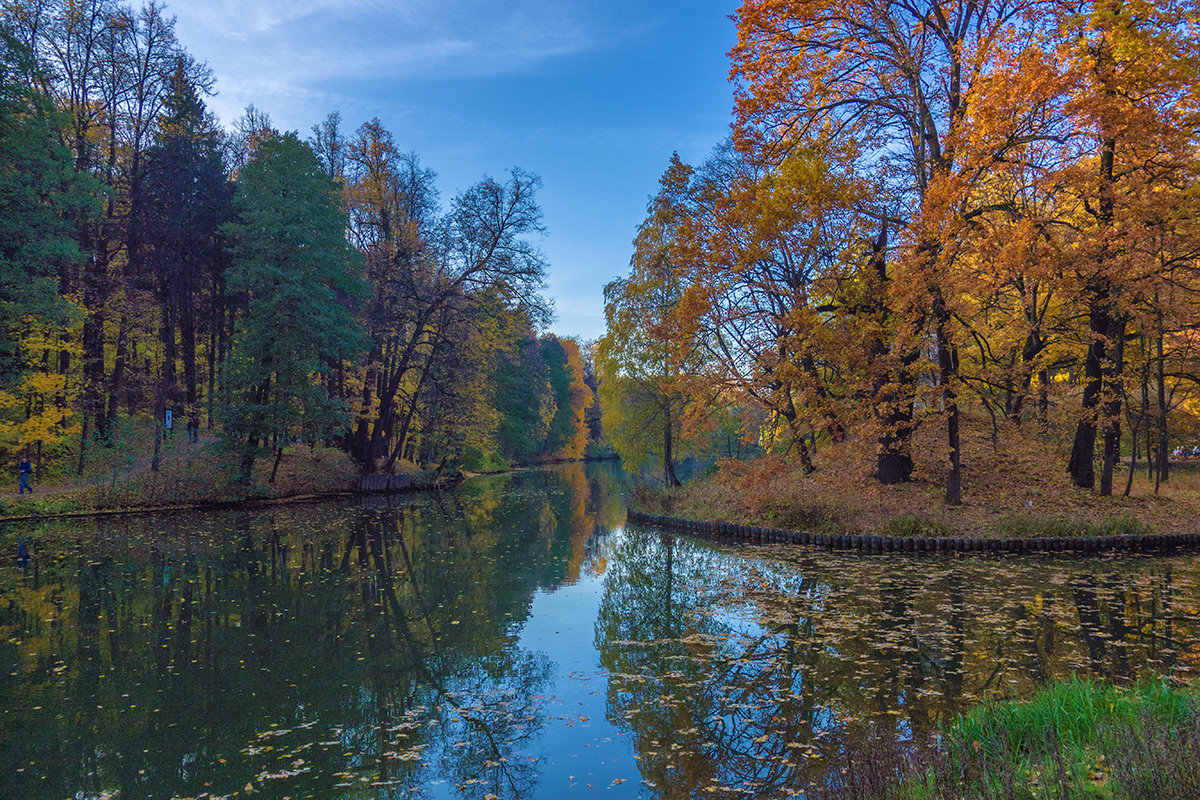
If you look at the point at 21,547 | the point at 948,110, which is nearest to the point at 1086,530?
the point at 948,110

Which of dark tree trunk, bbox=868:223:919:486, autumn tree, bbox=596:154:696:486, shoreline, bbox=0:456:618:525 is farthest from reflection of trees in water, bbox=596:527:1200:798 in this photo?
shoreline, bbox=0:456:618:525

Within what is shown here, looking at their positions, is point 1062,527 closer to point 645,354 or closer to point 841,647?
point 841,647

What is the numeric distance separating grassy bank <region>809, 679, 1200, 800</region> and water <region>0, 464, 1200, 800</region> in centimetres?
79

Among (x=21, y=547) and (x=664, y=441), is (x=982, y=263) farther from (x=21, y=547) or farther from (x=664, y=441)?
(x=21, y=547)

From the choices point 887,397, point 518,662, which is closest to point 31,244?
point 518,662

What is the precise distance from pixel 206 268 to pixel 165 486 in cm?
1131

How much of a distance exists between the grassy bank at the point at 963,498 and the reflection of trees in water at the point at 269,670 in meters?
6.17

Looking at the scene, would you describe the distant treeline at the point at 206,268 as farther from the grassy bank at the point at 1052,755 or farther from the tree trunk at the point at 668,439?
the grassy bank at the point at 1052,755

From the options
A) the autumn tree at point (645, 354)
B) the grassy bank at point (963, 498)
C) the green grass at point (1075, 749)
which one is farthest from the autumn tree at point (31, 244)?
the green grass at point (1075, 749)

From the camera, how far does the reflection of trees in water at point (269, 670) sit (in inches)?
201

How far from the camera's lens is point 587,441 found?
251 ft

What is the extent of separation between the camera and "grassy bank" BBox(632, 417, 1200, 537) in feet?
47.0

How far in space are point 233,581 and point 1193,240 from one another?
20.6 m

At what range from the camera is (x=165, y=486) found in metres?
22.7
